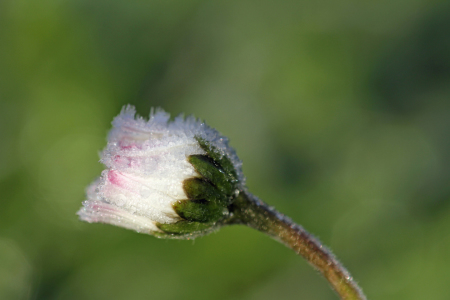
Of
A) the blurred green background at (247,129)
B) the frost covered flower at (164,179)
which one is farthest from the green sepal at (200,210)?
the blurred green background at (247,129)

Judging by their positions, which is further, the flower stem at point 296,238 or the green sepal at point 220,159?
the green sepal at point 220,159

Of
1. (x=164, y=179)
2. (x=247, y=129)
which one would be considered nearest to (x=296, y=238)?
(x=164, y=179)

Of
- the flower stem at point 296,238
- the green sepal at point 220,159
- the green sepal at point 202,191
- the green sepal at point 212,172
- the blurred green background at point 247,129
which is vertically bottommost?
the flower stem at point 296,238

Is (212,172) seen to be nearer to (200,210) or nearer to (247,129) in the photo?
(200,210)

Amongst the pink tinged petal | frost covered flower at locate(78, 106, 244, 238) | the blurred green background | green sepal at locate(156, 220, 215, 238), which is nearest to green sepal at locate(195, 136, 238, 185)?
frost covered flower at locate(78, 106, 244, 238)

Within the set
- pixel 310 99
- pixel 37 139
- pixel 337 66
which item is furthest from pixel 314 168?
pixel 37 139

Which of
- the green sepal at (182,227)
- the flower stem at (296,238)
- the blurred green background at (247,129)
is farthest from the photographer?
the blurred green background at (247,129)

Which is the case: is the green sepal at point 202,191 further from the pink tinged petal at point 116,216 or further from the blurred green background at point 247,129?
the blurred green background at point 247,129
